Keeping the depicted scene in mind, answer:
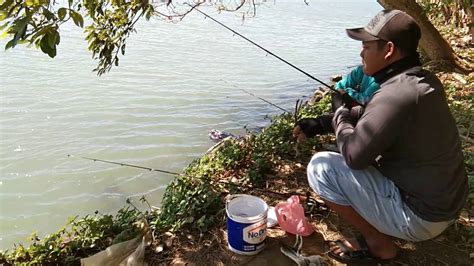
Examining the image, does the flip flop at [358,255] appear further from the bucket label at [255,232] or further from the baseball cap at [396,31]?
the baseball cap at [396,31]

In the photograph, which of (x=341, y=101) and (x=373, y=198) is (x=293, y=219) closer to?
(x=373, y=198)

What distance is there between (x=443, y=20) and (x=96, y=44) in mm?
10365

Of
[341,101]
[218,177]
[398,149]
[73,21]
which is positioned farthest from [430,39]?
[73,21]

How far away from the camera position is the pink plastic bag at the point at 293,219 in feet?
9.54

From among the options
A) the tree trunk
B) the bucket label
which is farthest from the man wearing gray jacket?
the tree trunk

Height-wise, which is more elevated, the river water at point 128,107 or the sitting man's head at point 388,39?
the sitting man's head at point 388,39

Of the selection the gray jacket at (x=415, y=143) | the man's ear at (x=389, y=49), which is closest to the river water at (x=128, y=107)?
the gray jacket at (x=415, y=143)

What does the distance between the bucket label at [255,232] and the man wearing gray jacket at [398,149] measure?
47 cm

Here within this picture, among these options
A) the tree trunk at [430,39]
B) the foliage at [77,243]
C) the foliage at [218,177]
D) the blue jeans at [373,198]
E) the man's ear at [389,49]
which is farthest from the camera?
the tree trunk at [430,39]

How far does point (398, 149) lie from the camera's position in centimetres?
216

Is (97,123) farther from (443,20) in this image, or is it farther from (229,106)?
(443,20)

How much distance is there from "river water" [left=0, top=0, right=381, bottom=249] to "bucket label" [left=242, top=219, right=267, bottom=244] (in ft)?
8.14

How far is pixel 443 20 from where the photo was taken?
37.6 feet

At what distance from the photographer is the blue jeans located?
7.53ft
